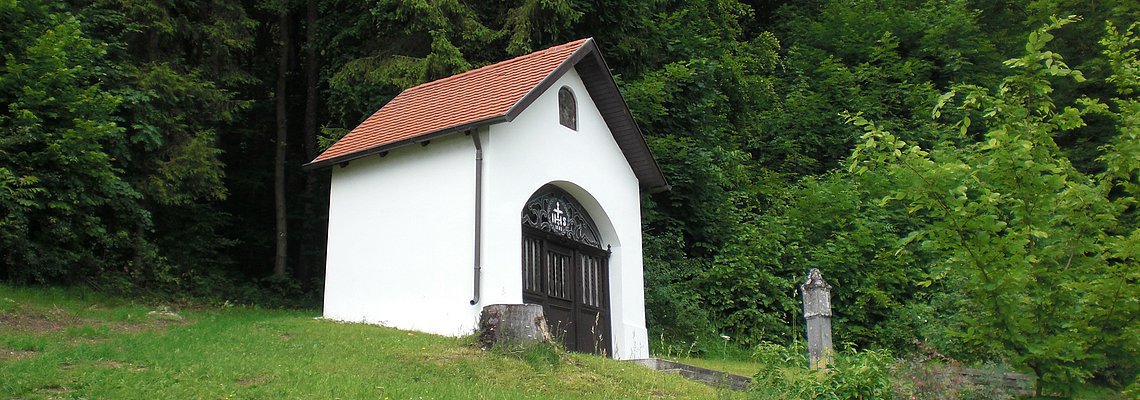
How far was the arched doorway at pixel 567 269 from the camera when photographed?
1438cm

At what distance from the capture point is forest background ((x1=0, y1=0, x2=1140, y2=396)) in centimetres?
834

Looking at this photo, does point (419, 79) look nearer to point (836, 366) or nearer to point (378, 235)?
point (378, 235)

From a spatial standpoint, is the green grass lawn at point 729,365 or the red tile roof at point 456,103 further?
the red tile roof at point 456,103

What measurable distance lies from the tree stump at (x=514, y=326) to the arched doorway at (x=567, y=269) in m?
2.89

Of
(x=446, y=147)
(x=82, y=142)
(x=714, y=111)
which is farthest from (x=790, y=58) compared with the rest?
(x=82, y=142)

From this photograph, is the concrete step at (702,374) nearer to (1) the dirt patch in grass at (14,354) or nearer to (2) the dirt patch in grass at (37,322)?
(1) the dirt patch in grass at (14,354)

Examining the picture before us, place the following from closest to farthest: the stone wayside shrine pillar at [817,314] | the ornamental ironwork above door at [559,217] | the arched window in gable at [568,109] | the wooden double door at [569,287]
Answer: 1. the stone wayside shrine pillar at [817,314]
2. the wooden double door at [569,287]
3. the ornamental ironwork above door at [559,217]
4. the arched window in gable at [568,109]

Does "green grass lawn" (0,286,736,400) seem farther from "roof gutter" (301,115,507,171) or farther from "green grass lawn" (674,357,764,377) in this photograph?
"roof gutter" (301,115,507,171)

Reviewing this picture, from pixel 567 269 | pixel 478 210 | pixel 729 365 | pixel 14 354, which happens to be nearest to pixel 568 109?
pixel 567 269

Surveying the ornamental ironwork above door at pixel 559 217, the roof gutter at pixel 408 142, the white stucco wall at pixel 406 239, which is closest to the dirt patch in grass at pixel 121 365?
the white stucco wall at pixel 406 239

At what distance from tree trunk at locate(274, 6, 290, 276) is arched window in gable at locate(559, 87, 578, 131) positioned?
8.06 meters

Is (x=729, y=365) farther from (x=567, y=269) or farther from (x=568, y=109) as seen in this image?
(x=568, y=109)

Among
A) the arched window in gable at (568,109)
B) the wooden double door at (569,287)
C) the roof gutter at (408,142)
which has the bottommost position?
the wooden double door at (569,287)

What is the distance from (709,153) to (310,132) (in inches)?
355
